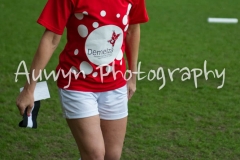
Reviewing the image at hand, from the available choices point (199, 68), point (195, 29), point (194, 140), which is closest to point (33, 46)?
point (199, 68)

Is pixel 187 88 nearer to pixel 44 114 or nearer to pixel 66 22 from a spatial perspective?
pixel 44 114

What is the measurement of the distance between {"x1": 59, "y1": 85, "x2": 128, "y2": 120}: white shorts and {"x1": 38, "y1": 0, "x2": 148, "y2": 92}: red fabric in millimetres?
47

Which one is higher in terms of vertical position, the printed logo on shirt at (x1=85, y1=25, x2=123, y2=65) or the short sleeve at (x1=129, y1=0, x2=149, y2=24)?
the short sleeve at (x1=129, y1=0, x2=149, y2=24)

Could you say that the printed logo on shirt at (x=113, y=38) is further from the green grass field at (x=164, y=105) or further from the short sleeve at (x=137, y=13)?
the green grass field at (x=164, y=105)

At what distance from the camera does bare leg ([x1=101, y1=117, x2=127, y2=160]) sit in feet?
11.3

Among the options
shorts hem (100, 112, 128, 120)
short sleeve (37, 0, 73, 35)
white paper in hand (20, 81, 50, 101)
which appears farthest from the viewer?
shorts hem (100, 112, 128, 120)

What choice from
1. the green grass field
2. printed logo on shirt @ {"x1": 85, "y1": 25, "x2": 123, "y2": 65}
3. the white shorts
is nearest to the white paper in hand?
the white shorts

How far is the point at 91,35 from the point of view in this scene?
3.11 metres

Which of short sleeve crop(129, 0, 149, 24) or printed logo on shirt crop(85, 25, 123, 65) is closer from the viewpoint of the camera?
printed logo on shirt crop(85, 25, 123, 65)

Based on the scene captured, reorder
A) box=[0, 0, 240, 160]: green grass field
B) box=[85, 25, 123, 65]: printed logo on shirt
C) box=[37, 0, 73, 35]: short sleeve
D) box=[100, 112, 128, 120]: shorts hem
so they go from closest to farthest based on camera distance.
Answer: box=[37, 0, 73, 35]: short sleeve, box=[85, 25, 123, 65]: printed logo on shirt, box=[100, 112, 128, 120]: shorts hem, box=[0, 0, 240, 160]: green grass field

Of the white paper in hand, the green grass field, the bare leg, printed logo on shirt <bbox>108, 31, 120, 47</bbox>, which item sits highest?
printed logo on shirt <bbox>108, 31, 120, 47</bbox>

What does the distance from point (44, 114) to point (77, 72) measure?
2810mm

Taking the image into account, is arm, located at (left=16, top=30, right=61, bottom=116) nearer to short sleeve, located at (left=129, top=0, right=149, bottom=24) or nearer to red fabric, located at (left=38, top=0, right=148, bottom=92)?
red fabric, located at (left=38, top=0, right=148, bottom=92)

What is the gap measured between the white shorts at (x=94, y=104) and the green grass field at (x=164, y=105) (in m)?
1.44
